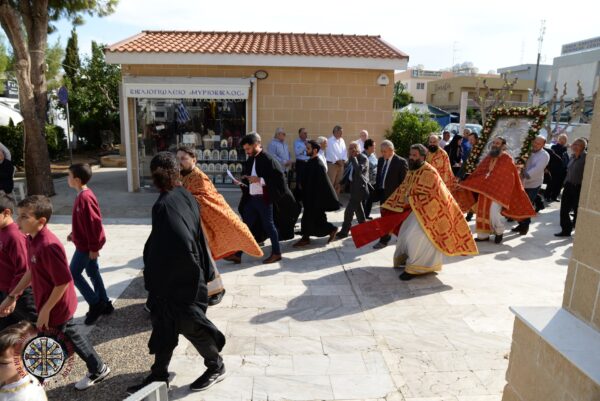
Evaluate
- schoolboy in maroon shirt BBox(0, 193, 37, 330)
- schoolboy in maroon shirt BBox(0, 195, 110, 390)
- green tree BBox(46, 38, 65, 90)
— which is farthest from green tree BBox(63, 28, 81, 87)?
schoolboy in maroon shirt BBox(0, 195, 110, 390)

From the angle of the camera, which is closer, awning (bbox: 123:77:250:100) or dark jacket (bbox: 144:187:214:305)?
dark jacket (bbox: 144:187:214:305)

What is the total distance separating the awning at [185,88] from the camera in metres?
10.9

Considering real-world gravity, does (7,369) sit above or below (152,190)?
above

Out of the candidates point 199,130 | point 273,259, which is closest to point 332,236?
point 273,259

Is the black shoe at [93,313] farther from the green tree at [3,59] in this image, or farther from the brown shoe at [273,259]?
the green tree at [3,59]

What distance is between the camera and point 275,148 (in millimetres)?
10297

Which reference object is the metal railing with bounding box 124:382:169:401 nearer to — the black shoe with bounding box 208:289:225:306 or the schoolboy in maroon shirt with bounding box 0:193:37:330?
the schoolboy in maroon shirt with bounding box 0:193:37:330

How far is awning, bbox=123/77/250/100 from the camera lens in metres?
10.9

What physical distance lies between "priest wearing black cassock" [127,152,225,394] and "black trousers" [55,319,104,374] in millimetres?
358

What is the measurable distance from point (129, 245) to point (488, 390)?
570 cm

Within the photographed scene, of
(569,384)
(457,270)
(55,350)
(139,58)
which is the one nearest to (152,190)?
(139,58)

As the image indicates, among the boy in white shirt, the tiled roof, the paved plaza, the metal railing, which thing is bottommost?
the paved plaza

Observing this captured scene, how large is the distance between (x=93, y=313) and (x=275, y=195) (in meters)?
2.73

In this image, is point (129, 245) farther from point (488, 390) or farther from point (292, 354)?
point (488, 390)
